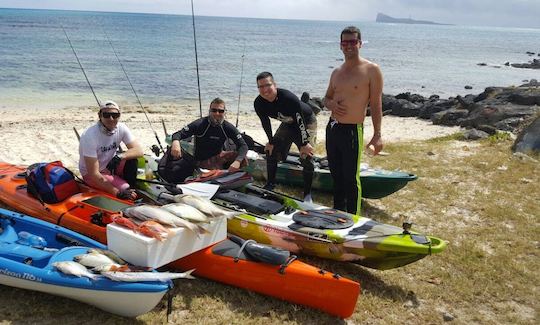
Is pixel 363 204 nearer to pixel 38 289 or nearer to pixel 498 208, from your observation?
pixel 498 208

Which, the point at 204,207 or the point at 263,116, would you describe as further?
the point at 263,116

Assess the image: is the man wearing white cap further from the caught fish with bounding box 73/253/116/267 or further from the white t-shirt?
the caught fish with bounding box 73/253/116/267

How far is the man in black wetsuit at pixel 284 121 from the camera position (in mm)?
6124

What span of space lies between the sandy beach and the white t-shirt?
3581 millimetres

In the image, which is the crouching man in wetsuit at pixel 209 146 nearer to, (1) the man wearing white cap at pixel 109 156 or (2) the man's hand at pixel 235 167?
(2) the man's hand at pixel 235 167

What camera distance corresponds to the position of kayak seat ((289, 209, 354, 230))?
4.82 meters

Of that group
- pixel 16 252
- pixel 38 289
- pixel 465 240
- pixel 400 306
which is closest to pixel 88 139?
pixel 16 252

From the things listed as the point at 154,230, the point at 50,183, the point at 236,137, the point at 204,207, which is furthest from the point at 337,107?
the point at 50,183

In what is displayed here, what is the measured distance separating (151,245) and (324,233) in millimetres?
1754

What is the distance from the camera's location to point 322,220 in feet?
16.2

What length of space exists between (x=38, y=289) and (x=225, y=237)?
167 cm

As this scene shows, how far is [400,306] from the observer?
4.29 meters

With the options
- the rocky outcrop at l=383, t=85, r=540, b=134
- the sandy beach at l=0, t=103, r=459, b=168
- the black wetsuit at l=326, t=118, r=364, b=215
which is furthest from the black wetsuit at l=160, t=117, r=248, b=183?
the rocky outcrop at l=383, t=85, r=540, b=134

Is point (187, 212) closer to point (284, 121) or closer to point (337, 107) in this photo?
point (337, 107)
